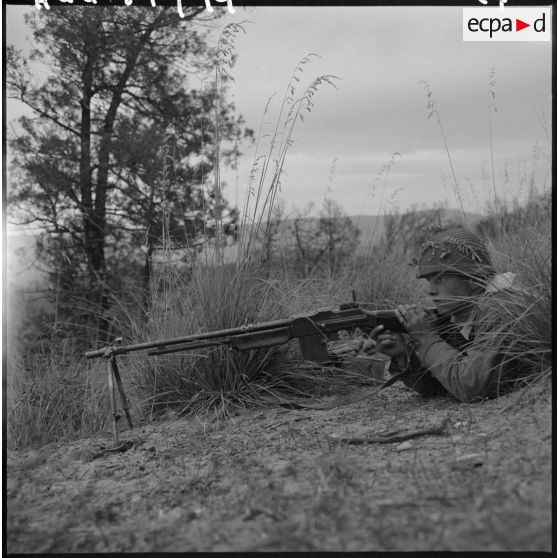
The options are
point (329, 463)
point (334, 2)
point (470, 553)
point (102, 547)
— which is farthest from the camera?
point (334, 2)

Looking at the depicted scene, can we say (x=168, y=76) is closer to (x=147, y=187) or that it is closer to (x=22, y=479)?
(x=147, y=187)

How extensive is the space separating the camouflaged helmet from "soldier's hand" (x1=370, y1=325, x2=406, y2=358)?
335 millimetres

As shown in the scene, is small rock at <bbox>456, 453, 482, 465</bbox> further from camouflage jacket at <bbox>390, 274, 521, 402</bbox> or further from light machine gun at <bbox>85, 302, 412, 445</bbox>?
light machine gun at <bbox>85, 302, 412, 445</bbox>

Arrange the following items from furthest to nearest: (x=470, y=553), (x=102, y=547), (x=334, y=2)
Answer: (x=334, y=2), (x=102, y=547), (x=470, y=553)

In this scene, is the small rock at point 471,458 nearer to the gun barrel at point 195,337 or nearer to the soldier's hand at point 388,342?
the soldier's hand at point 388,342

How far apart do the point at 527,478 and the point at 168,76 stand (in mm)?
6151

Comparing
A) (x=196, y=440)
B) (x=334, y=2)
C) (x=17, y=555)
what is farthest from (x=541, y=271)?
(x=17, y=555)

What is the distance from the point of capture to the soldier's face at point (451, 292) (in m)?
3.29

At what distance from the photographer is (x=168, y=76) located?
7305 millimetres

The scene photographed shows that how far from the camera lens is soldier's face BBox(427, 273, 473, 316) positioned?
3.29m

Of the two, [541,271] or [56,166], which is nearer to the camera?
[541,271]

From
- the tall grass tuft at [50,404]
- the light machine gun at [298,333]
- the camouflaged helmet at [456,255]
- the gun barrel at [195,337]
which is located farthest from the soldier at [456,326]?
the tall grass tuft at [50,404]

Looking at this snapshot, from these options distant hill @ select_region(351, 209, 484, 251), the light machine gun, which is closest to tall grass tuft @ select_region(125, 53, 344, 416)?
the light machine gun

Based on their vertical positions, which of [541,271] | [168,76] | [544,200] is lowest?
[541,271]
